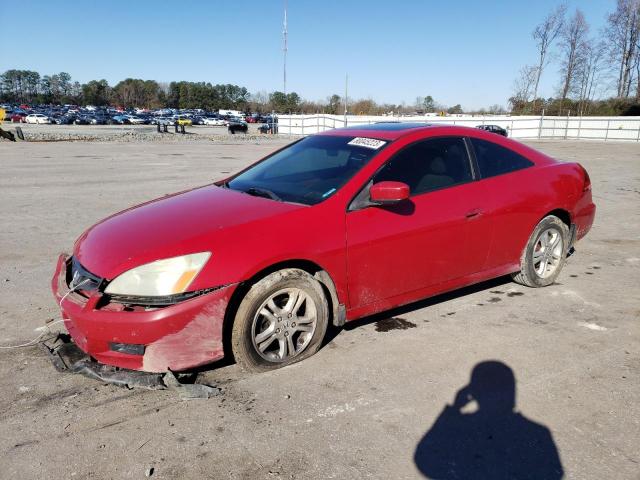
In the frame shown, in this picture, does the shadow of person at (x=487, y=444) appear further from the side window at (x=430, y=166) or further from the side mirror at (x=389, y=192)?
the side window at (x=430, y=166)

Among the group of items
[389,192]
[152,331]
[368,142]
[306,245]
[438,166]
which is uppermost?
[368,142]

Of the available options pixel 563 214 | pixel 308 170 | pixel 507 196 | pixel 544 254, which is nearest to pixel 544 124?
pixel 563 214

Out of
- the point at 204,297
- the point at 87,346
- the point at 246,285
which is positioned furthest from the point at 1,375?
the point at 246,285

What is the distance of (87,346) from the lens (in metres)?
3.04

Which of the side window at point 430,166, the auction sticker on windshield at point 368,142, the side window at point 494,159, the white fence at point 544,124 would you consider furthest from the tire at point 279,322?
the white fence at point 544,124

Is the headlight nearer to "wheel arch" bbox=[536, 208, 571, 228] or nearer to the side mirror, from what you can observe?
the side mirror

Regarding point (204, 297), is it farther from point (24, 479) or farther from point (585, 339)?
point (585, 339)

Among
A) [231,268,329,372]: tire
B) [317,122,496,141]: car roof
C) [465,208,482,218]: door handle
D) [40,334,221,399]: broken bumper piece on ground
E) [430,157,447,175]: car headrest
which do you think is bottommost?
[40,334,221,399]: broken bumper piece on ground

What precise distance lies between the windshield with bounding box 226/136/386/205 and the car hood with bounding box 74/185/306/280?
19cm

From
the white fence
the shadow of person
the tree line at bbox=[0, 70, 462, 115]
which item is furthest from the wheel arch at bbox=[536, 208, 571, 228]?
the tree line at bbox=[0, 70, 462, 115]

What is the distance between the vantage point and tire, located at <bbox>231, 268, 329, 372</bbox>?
3135 mm

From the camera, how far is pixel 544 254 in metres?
4.92

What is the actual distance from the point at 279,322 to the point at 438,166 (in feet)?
6.07

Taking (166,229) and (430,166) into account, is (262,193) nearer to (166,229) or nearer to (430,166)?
(166,229)
